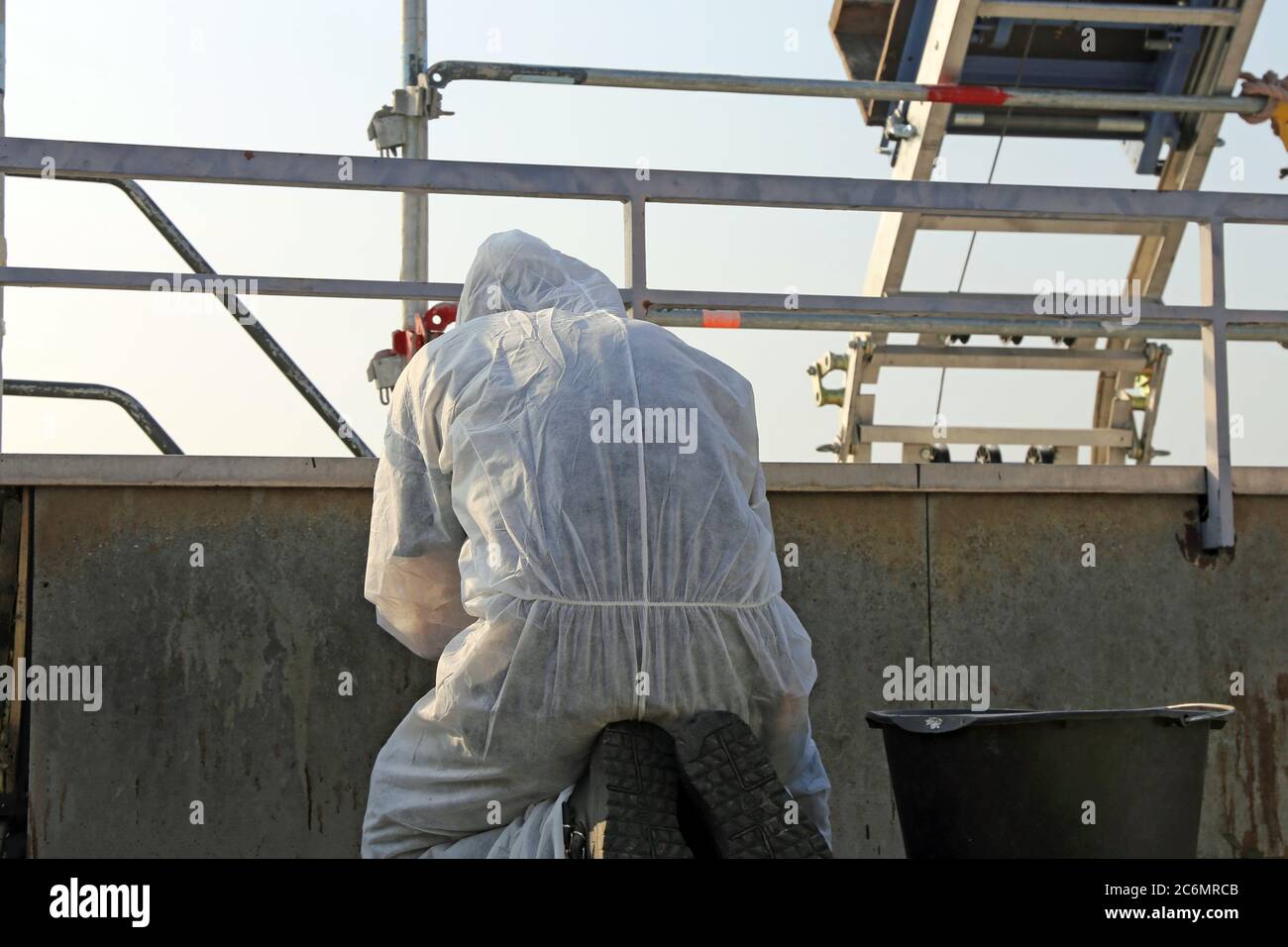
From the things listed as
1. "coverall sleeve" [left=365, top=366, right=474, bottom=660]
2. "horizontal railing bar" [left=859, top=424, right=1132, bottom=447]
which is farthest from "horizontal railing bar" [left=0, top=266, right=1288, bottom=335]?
"horizontal railing bar" [left=859, top=424, right=1132, bottom=447]

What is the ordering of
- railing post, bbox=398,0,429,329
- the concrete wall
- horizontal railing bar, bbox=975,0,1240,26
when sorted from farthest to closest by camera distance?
horizontal railing bar, bbox=975,0,1240,26, railing post, bbox=398,0,429,329, the concrete wall

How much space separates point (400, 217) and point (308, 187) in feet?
7.93

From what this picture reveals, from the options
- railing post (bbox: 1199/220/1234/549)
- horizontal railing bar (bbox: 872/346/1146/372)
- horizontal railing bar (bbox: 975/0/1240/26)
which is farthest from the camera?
horizontal railing bar (bbox: 872/346/1146/372)

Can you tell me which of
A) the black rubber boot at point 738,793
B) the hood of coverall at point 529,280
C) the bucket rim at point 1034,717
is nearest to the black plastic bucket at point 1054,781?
the bucket rim at point 1034,717

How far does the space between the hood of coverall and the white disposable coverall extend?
0.73ft

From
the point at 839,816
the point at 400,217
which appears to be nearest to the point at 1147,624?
the point at 839,816

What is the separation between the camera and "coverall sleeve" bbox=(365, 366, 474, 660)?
2945 mm

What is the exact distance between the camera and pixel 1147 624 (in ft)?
13.4

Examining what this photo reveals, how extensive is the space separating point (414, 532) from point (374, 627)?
85 cm

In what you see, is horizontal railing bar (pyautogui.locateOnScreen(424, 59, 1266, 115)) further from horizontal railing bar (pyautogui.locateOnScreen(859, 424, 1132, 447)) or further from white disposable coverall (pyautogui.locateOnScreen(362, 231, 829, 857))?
white disposable coverall (pyautogui.locateOnScreen(362, 231, 829, 857))

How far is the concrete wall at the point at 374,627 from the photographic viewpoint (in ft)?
11.9

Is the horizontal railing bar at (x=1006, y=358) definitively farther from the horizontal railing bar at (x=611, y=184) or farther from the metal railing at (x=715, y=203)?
the horizontal railing bar at (x=611, y=184)

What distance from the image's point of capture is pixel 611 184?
3.91 meters

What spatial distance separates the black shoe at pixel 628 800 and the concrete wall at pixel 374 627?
1215 mm
